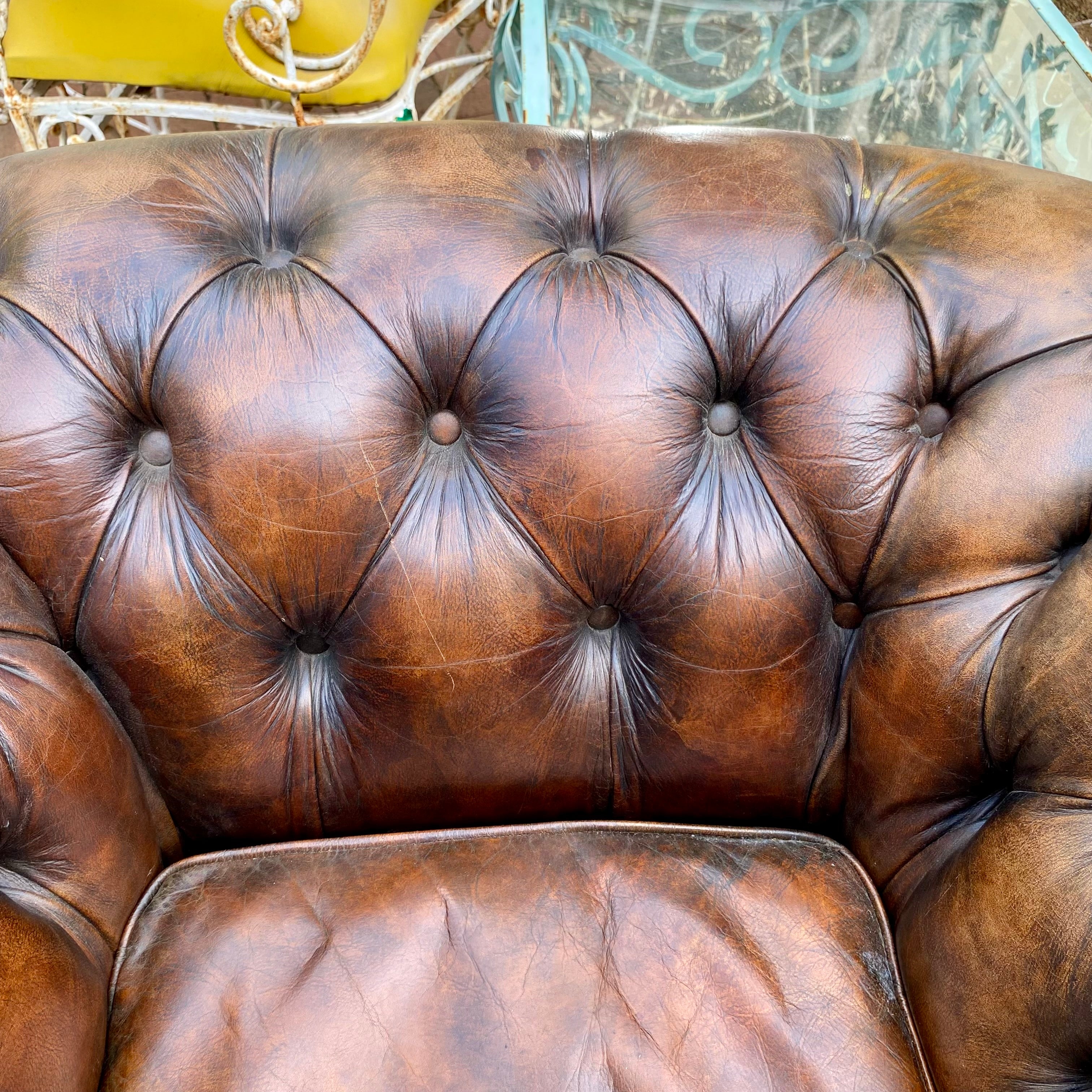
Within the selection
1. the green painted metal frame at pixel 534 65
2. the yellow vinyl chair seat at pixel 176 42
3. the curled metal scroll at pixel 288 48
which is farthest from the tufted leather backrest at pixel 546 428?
the yellow vinyl chair seat at pixel 176 42

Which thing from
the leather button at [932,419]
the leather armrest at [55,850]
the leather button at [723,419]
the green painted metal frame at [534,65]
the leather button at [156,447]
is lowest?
the leather armrest at [55,850]

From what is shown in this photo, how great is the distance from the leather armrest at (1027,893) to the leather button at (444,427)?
417 mm

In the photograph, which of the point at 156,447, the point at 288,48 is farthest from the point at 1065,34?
the point at 156,447

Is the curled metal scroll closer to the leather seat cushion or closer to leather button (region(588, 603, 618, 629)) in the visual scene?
leather button (region(588, 603, 618, 629))

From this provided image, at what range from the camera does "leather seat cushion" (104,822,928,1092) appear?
669mm

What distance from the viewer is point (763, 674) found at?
0.75 meters

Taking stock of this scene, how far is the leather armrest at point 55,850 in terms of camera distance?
60 centimetres

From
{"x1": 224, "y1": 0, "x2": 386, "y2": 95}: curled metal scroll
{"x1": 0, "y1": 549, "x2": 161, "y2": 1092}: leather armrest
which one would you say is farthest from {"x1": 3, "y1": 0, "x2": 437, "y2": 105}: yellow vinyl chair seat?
{"x1": 0, "y1": 549, "x2": 161, "y2": 1092}: leather armrest

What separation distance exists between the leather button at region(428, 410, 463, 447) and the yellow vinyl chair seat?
36.5 inches

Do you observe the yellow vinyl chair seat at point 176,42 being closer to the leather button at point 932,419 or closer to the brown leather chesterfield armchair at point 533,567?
the brown leather chesterfield armchair at point 533,567

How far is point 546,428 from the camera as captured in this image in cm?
72

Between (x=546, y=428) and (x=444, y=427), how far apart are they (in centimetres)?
8

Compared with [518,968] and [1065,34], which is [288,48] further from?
[518,968]

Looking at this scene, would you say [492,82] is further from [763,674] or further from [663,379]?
[763,674]
